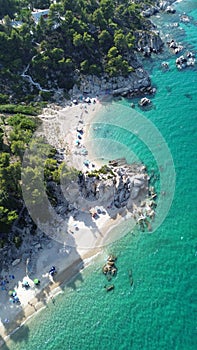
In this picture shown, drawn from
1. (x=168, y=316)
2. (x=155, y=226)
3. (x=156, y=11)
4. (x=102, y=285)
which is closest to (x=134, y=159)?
(x=155, y=226)

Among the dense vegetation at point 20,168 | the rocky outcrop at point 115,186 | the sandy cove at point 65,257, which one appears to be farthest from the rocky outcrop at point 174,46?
the dense vegetation at point 20,168

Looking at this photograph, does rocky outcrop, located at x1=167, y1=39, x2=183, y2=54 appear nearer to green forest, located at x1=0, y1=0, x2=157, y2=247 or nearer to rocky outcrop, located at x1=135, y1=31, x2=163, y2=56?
rocky outcrop, located at x1=135, y1=31, x2=163, y2=56

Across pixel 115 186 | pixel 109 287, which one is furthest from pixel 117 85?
pixel 109 287

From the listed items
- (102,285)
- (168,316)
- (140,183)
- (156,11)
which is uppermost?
(156,11)

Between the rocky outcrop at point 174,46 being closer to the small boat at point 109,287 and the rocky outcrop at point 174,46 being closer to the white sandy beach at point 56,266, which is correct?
the white sandy beach at point 56,266

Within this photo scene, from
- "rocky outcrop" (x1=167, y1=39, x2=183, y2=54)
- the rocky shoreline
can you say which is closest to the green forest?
the rocky shoreline

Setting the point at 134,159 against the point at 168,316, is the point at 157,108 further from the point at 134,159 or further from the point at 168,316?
the point at 168,316

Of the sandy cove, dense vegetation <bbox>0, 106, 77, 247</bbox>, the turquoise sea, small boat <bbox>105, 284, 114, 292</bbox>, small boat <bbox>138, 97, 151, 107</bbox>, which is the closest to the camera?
the turquoise sea
